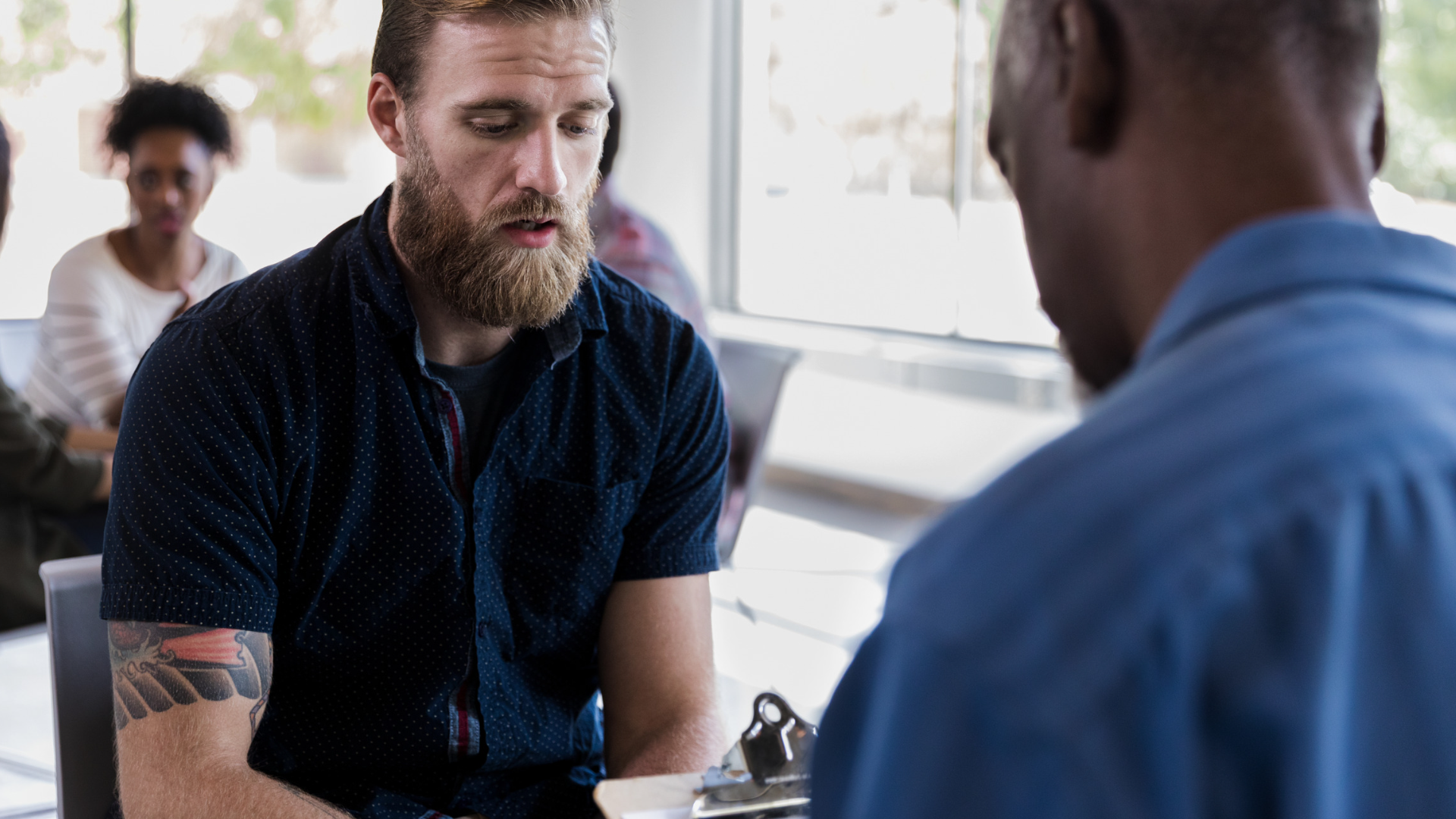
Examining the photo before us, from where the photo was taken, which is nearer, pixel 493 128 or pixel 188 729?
pixel 188 729

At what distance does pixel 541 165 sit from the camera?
4.63ft

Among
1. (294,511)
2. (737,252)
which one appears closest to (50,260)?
(737,252)

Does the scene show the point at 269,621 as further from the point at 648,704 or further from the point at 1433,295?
the point at 1433,295

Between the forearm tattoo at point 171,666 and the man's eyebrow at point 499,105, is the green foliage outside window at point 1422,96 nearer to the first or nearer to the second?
the man's eyebrow at point 499,105

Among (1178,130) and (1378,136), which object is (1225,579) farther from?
(1378,136)

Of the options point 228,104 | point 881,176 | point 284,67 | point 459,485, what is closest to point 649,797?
point 459,485

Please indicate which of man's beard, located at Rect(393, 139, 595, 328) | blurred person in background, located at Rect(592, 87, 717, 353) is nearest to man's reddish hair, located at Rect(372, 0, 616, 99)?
man's beard, located at Rect(393, 139, 595, 328)

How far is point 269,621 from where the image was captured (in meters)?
1.28

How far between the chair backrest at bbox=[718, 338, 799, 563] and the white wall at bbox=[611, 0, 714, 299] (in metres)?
3.35

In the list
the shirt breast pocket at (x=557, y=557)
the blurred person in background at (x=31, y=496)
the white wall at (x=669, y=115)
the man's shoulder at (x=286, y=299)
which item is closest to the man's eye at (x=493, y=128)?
the man's shoulder at (x=286, y=299)

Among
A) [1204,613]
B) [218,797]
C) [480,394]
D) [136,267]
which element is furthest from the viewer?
[136,267]

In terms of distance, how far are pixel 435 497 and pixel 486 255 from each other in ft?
0.94

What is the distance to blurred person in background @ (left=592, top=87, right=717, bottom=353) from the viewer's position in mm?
3146

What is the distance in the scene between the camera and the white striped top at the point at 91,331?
2977 mm
